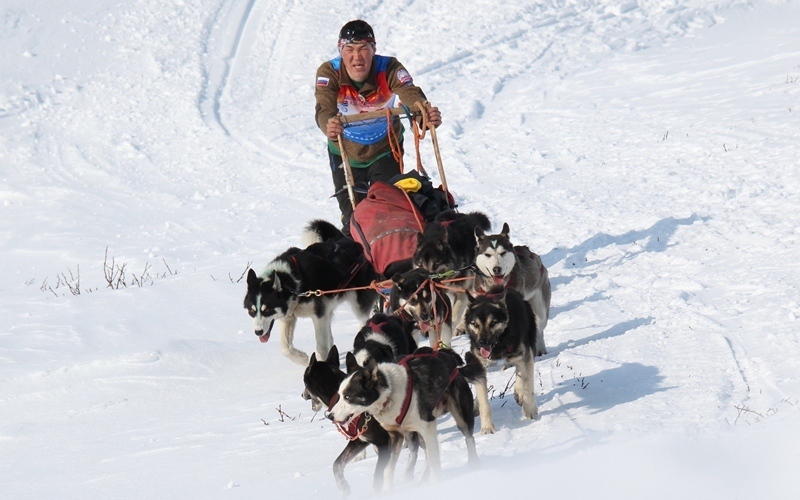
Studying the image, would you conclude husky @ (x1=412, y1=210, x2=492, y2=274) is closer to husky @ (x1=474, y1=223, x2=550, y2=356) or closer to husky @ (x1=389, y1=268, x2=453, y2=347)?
husky @ (x1=474, y1=223, x2=550, y2=356)

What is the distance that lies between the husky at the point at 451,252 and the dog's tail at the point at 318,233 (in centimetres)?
85

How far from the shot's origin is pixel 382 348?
4.61 meters

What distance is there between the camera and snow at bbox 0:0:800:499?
14.3 feet

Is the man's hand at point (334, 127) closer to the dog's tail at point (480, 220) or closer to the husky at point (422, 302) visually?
the dog's tail at point (480, 220)

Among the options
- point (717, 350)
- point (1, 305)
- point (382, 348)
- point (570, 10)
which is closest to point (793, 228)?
point (717, 350)

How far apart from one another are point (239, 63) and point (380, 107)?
8.39 meters

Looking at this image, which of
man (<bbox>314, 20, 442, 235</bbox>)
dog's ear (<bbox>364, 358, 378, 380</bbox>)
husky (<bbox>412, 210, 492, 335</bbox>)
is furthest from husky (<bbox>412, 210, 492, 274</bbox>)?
dog's ear (<bbox>364, 358, 378, 380</bbox>)

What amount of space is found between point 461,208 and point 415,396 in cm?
585

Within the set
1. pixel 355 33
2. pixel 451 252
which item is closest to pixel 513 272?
pixel 451 252

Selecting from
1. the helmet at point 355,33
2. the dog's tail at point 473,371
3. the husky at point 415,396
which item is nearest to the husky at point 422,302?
the dog's tail at point 473,371

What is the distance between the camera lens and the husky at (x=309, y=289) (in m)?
5.82

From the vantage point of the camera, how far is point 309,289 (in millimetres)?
6031

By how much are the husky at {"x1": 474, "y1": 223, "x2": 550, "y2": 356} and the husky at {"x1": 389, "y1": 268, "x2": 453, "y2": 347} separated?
0.38 metres

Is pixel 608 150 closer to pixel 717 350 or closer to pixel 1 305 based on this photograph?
pixel 717 350
